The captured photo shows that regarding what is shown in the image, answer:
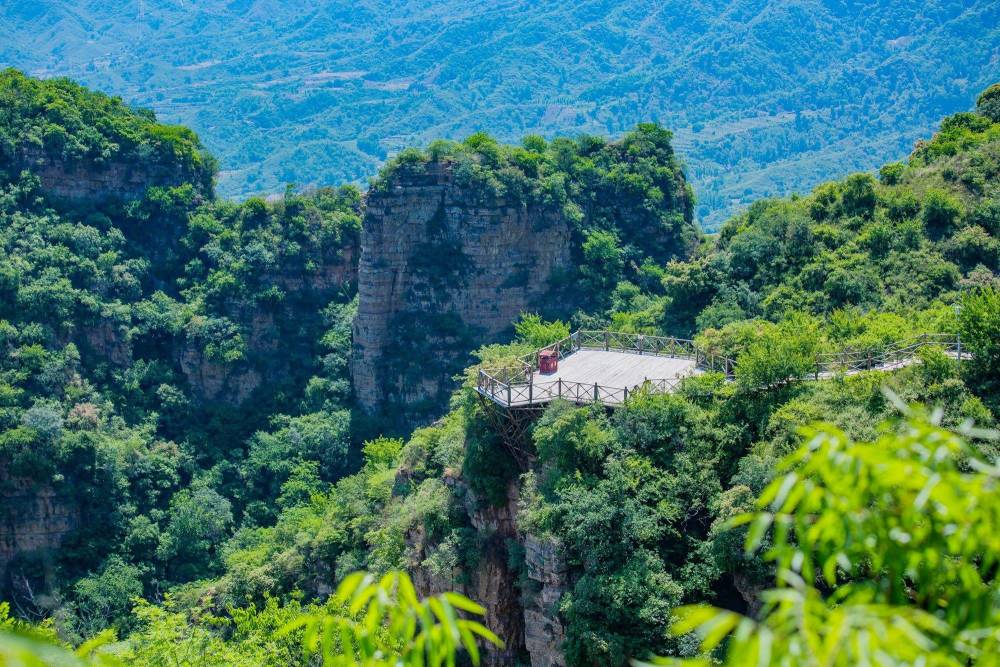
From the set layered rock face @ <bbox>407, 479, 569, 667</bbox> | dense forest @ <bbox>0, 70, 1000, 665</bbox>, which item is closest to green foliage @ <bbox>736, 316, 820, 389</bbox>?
dense forest @ <bbox>0, 70, 1000, 665</bbox>

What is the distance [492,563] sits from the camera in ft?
91.9

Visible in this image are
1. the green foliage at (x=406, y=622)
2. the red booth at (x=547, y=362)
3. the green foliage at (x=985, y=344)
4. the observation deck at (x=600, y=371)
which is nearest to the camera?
the green foliage at (x=406, y=622)

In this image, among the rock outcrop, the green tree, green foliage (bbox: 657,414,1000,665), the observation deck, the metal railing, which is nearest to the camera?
green foliage (bbox: 657,414,1000,665)

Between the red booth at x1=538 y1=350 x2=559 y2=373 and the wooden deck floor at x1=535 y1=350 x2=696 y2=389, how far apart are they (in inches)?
5.7

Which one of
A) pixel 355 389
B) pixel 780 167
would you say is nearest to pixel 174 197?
pixel 355 389

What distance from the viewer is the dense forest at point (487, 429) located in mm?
7184

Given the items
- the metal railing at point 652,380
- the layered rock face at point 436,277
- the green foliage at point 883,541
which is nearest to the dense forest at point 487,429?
the green foliage at point 883,541

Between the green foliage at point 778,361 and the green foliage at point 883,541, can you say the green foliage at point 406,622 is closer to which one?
the green foliage at point 883,541

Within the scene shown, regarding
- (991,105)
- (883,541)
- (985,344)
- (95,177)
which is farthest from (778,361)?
(95,177)

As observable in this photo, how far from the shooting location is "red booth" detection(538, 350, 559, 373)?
1187 inches

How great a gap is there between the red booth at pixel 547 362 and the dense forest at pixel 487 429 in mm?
2545

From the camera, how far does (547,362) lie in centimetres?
3017

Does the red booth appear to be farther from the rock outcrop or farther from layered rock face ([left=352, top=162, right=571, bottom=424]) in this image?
the rock outcrop

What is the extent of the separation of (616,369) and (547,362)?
2.04 m
